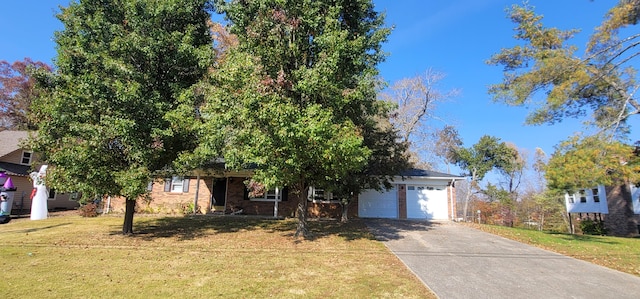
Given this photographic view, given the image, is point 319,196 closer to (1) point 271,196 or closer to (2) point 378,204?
(1) point 271,196

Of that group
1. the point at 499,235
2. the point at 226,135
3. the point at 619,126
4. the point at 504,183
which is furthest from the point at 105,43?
the point at 504,183

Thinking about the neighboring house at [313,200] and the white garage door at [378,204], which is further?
the white garage door at [378,204]

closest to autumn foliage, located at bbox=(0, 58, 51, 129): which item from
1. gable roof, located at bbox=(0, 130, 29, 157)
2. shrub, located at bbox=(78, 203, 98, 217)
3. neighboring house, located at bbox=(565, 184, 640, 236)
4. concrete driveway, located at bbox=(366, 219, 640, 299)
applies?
gable roof, located at bbox=(0, 130, 29, 157)

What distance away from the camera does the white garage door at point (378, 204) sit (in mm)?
19344

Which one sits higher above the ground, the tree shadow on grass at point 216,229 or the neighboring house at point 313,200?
the neighboring house at point 313,200

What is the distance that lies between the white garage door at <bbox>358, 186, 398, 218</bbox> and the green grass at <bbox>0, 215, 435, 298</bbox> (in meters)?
6.80

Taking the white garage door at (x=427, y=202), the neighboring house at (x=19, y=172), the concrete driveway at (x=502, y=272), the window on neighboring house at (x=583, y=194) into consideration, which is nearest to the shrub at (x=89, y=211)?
the neighboring house at (x=19, y=172)

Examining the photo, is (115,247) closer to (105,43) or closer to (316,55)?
(105,43)

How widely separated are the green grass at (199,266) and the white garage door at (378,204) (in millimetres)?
6799

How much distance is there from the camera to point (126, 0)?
1079cm

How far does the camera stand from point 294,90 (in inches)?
393

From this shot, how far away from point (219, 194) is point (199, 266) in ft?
41.5

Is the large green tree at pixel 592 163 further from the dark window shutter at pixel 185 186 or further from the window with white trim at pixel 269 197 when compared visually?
the dark window shutter at pixel 185 186

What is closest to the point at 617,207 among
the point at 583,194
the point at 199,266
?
the point at 583,194
